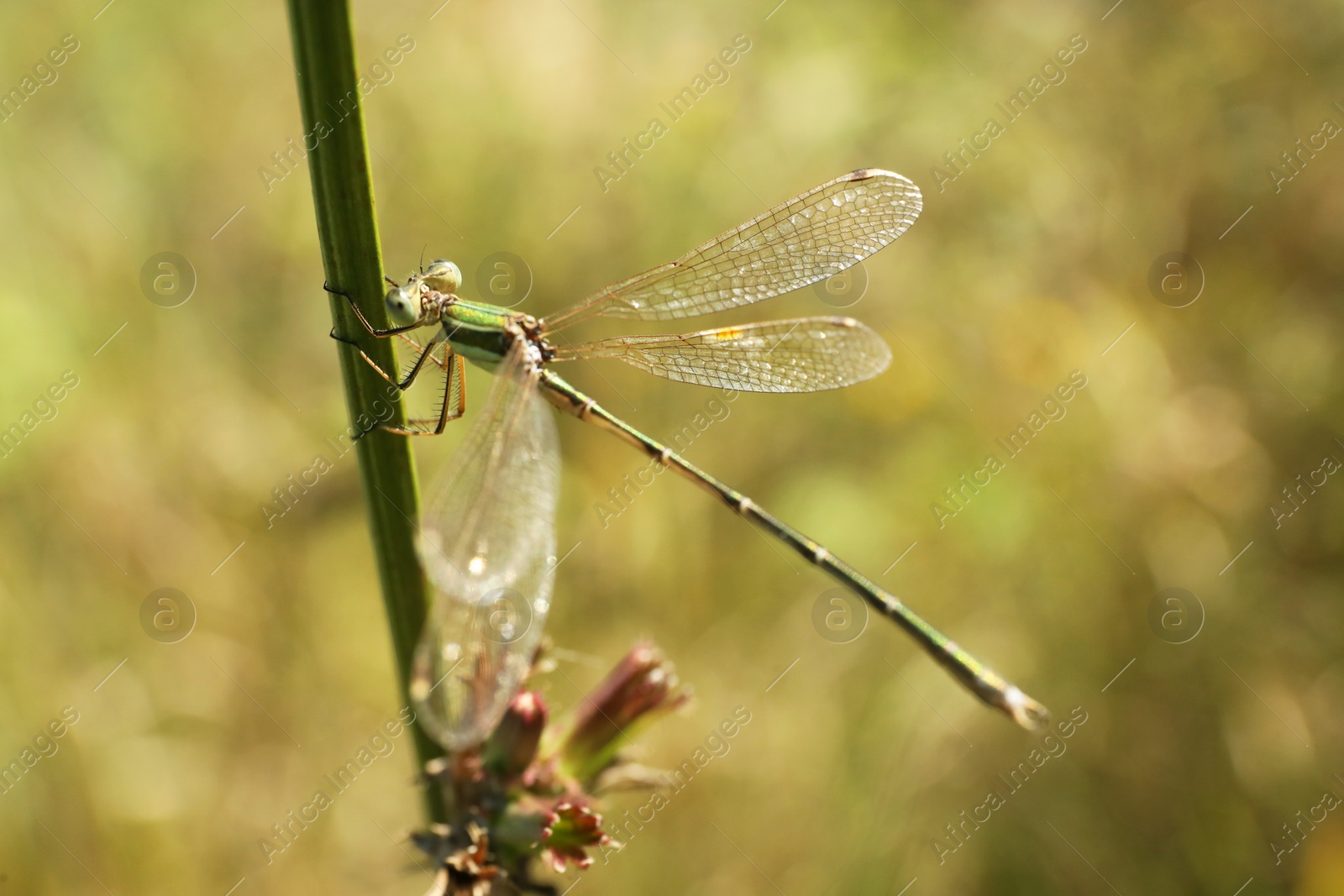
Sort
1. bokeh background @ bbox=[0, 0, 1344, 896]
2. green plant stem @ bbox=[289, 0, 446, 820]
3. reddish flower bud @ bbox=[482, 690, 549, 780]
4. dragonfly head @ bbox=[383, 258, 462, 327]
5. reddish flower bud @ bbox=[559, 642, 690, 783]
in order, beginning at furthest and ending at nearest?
bokeh background @ bbox=[0, 0, 1344, 896] → dragonfly head @ bbox=[383, 258, 462, 327] → reddish flower bud @ bbox=[559, 642, 690, 783] → reddish flower bud @ bbox=[482, 690, 549, 780] → green plant stem @ bbox=[289, 0, 446, 820]

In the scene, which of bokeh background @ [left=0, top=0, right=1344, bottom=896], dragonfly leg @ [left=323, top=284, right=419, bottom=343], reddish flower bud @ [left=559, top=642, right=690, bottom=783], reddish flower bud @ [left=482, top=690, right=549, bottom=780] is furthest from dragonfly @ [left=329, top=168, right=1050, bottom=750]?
bokeh background @ [left=0, top=0, right=1344, bottom=896]

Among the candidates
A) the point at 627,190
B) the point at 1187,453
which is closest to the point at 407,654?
the point at 627,190

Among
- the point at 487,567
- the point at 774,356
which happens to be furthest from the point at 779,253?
the point at 487,567

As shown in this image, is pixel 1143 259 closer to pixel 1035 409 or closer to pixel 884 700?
pixel 1035 409

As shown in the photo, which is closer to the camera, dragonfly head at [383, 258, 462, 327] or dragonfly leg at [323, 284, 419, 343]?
dragonfly leg at [323, 284, 419, 343]

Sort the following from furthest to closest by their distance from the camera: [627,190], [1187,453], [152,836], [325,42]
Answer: [627,190], [1187,453], [152,836], [325,42]

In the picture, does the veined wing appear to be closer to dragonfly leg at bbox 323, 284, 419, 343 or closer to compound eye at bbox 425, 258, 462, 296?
compound eye at bbox 425, 258, 462, 296

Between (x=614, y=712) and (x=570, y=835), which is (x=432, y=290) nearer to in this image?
(x=614, y=712)

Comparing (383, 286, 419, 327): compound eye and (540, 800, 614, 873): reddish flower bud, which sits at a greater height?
(383, 286, 419, 327): compound eye
